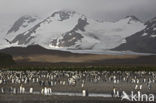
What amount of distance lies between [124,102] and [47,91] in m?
15.5

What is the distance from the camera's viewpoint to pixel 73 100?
140 feet

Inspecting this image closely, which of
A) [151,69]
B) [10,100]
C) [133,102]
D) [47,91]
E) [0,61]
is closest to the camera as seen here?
[133,102]

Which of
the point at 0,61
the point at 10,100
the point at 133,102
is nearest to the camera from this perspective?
the point at 133,102

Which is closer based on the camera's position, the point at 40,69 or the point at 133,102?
the point at 133,102

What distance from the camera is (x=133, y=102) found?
40.6 metres

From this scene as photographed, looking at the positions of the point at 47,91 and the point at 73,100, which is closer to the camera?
the point at 73,100

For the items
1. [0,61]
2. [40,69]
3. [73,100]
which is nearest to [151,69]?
[40,69]

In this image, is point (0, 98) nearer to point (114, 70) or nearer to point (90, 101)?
point (90, 101)

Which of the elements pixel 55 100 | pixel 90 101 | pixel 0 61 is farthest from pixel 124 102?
pixel 0 61

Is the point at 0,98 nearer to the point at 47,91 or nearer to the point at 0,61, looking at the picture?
the point at 47,91

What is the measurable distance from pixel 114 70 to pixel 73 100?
106 meters

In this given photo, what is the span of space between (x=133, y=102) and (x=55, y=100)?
9380 mm

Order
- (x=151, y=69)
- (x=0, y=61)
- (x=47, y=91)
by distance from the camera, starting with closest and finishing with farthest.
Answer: (x=47, y=91)
(x=151, y=69)
(x=0, y=61)

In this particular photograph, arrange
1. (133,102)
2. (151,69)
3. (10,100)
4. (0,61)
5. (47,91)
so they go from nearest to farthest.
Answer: (133,102) → (10,100) → (47,91) → (151,69) → (0,61)
